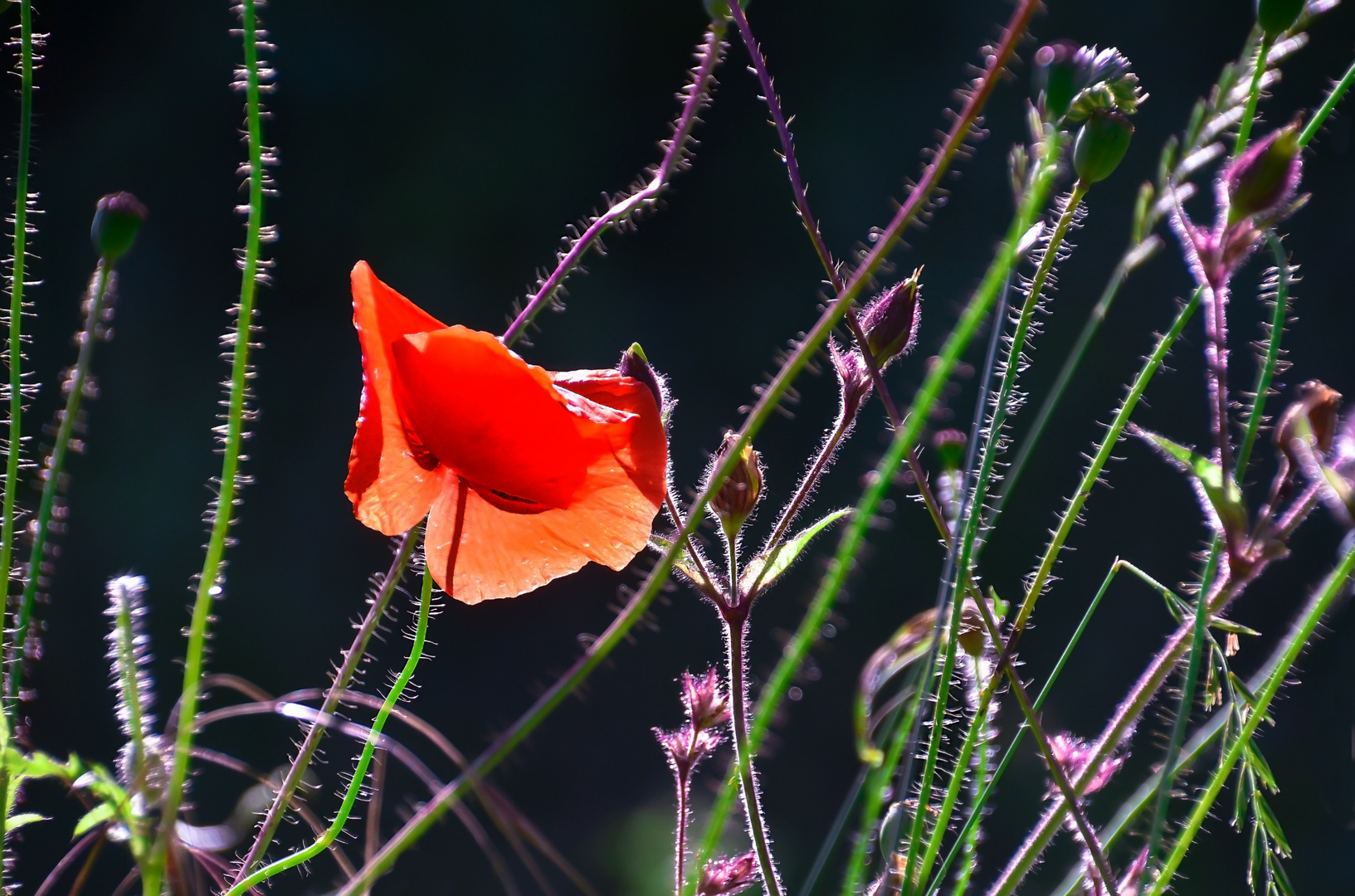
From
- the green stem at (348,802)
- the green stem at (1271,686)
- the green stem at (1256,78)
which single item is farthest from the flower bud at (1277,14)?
the green stem at (348,802)

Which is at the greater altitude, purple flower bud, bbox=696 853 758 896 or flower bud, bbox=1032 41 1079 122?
flower bud, bbox=1032 41 1079 122

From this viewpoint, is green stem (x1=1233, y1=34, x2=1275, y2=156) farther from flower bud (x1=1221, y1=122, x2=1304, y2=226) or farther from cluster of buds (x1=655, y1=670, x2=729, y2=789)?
Answer: cluster of buds (x1=655, y1=670, x2=729, y2=789)

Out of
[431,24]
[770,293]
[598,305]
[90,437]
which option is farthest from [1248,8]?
[90,437]

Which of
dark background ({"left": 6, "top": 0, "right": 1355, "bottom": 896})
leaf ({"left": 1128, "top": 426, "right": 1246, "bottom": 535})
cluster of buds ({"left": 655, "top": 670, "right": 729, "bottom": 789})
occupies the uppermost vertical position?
leaf ({"left": 1128, "top": 426, "right": 1246, "bottom": 535})

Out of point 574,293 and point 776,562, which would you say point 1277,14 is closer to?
point 776,562

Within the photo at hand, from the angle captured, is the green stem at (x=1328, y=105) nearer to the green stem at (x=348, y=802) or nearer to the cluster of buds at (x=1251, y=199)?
the cluster of buds at (x=1251, y=199)

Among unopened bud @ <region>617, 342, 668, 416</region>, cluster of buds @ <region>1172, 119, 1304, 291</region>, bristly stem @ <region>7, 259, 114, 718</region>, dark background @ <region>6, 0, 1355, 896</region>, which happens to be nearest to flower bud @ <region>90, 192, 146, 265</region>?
bristly stem @ <region>7, 259, 114, 718</region>

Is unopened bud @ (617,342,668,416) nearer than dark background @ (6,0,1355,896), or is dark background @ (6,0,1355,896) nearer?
unopened bud @ (617,342,668,416)
